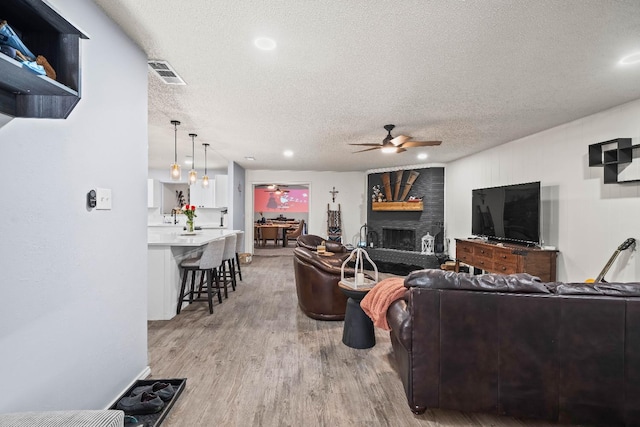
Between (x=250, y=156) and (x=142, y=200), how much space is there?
4160mm

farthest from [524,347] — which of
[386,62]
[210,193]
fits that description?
[210,193]

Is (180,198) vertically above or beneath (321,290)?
above

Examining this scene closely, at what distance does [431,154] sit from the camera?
587 centimetres

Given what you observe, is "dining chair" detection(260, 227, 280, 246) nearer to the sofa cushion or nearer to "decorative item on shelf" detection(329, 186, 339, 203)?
"decorative item on shelf" detection(329, 186, 339, 203)

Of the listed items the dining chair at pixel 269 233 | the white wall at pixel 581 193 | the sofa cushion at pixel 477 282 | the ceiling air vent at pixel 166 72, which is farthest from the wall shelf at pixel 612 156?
the dining chair at pixel 269 233

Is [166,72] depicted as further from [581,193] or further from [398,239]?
[398,239]

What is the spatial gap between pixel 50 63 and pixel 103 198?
78 cm

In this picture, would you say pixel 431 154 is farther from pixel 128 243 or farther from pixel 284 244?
pixel 284 244

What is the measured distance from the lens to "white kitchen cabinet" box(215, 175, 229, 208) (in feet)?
25.5

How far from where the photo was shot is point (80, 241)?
1.64 m

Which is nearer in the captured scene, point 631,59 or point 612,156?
point 631,59

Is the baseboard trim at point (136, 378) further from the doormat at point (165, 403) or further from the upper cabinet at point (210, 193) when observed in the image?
the upper cabinet at point (210, 193)

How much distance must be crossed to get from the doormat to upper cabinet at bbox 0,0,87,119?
5.69 feet

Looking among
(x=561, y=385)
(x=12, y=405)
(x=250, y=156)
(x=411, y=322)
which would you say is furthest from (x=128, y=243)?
(x=250, y=156)
